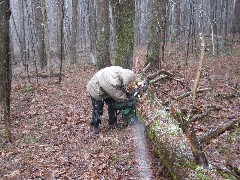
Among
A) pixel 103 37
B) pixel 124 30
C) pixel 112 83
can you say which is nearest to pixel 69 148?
pixel 112 83

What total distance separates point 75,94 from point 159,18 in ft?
14.9

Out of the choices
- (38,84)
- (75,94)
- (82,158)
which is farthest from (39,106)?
(82,158)

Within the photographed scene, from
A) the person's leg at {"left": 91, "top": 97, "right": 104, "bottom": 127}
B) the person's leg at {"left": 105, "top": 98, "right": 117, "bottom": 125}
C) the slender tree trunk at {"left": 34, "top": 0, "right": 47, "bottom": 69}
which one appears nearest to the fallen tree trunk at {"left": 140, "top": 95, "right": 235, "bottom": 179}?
the person's leg at {"left": 105, "top": 98, "right": 117, "bottom": 125}

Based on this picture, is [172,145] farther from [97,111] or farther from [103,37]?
[103,37]

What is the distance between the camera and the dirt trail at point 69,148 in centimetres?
611

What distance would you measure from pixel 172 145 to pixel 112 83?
8.62 feet

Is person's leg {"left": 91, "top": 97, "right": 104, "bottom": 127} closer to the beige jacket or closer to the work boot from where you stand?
the work boot

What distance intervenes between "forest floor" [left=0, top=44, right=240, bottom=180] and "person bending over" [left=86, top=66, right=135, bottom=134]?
1.51ft

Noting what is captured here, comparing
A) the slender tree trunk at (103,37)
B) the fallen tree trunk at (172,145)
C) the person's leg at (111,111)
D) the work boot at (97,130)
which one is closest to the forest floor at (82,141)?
the work boot at (97,130)

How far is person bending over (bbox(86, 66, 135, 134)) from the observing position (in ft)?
25.4

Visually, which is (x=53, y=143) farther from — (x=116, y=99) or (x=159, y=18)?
(x=159, y=18)

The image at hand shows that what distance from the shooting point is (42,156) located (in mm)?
7047

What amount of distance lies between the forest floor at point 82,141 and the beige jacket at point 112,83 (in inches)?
37.4

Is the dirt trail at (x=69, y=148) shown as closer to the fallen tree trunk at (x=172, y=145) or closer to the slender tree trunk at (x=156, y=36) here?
the fallen tree trunk at (x=172, y=145)
